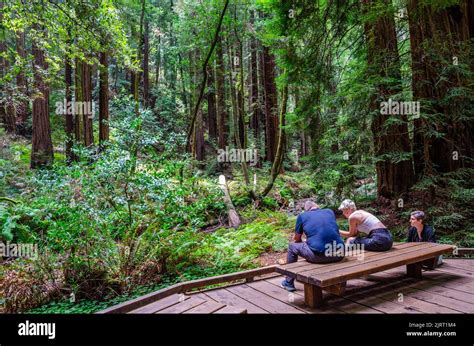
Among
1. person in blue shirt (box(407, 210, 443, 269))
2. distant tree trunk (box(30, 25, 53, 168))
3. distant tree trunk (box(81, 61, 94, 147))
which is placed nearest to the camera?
person in blue shirt (box(407, 210, 443, 269))

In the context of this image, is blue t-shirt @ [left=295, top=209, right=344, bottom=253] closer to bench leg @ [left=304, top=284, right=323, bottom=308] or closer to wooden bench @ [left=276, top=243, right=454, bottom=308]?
wooden bench @ [left=276, top=243, right=454, bottom=308]

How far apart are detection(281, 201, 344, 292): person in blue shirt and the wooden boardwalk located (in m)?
0.47

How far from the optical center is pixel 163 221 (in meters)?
6.38

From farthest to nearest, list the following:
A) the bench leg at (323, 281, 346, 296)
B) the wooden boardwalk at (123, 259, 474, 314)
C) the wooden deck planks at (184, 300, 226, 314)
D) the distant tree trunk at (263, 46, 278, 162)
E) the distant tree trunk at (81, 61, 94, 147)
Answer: the distant tree trunk at (263, 46, 278, 162) → the distant tree trunk at (81, 61, 94, 147) → the bench leg at (323, 281, 346, 296) → the wooden boardwalk at (123, 259, 474, 314) → the wooden deck planks at (184, 300, 226, 314)

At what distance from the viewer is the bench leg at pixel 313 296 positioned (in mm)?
3758

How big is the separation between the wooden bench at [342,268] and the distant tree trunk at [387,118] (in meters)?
3.15

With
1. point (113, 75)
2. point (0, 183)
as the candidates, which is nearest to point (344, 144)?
point (0, 183)

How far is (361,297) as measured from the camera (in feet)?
13.2

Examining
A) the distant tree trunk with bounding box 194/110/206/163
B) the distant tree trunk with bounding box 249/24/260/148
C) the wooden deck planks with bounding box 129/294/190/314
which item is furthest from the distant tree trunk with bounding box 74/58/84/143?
the wooden deck planks with bounding box 129/294/190/314

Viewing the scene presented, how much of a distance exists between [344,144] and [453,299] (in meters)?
5.07

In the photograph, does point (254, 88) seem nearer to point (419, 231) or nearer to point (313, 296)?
point (419, 231)

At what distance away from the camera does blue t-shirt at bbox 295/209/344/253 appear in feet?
13.5

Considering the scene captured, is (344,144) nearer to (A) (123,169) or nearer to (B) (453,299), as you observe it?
→ (B) (453,299)

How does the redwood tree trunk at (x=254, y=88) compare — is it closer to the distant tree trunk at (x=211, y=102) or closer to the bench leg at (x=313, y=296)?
the distant tree trunk at (x=211, y=102)
